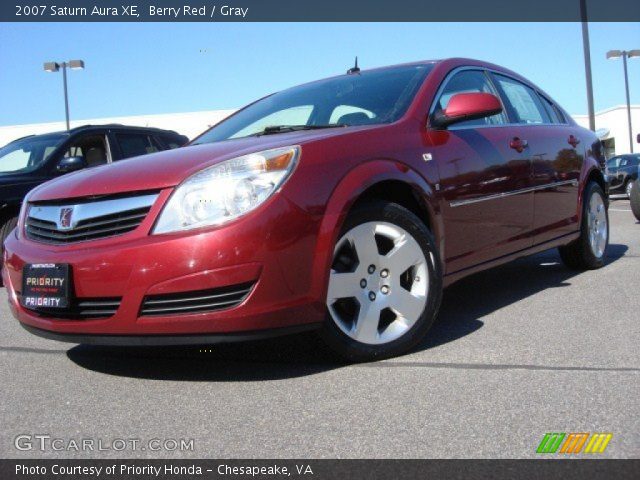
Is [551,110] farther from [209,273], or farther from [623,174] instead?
[623,174]

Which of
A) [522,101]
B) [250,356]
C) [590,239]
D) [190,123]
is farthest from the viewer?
[190,123]

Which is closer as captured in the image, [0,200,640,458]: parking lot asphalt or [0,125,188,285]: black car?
→ [0,200,640,458]: parking lot asphalt

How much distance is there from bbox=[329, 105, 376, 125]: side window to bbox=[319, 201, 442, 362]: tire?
0.63 meters

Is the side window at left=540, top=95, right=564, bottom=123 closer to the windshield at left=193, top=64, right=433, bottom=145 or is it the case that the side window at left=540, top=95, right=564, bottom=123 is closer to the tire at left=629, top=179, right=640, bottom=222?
the windshield at left=193, top=64, right=433, bottom=145

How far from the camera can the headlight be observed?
9.62 feet

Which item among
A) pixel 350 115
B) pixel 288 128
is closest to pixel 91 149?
pixel 288 128

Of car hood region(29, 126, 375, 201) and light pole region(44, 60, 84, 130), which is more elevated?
light pole region(44, 60, 84, 130)

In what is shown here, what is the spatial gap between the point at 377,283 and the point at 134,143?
5.94 m

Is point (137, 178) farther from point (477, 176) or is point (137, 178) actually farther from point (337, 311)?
point (477, 176)

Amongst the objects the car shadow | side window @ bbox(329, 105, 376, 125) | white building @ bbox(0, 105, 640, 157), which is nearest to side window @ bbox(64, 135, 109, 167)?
the car shadow

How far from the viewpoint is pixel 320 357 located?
331cm

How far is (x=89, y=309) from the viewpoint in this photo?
3.07 m

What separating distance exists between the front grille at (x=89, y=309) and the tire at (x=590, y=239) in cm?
391
